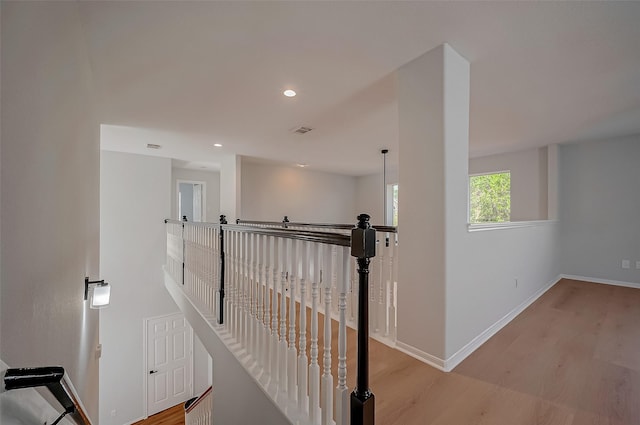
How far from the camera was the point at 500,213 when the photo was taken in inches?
221

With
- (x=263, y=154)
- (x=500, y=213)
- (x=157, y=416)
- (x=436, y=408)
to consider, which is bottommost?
(x=157, y=416)

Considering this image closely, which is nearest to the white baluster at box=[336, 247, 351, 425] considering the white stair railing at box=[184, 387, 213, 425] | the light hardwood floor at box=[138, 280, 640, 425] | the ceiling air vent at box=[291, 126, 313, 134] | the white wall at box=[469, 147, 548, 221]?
the light hardwood floor at box=[138, 280, 640, 425]

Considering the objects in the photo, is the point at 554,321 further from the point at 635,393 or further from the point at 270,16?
the point at 270,16

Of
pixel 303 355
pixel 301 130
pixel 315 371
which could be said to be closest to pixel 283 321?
pixel 303 355

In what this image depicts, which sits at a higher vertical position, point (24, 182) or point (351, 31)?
point (351, 31)

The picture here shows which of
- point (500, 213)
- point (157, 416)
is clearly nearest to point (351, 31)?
point (500, 213)

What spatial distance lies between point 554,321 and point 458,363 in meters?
1.64

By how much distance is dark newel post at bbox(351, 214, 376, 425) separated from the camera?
107 cm

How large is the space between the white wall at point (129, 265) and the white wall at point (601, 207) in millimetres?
7862

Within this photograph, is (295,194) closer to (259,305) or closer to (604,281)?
(259,305)

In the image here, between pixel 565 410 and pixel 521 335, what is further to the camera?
pixel 521 335

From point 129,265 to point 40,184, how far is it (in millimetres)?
5215

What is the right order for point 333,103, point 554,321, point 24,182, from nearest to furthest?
1. point 24,182
2. point 554,321
3. point 333,103

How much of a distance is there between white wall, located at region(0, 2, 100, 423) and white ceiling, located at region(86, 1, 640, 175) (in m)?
0.59
